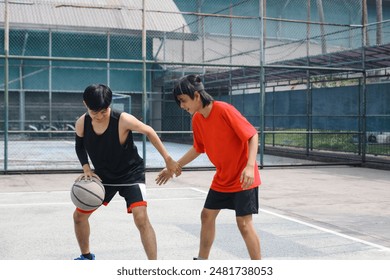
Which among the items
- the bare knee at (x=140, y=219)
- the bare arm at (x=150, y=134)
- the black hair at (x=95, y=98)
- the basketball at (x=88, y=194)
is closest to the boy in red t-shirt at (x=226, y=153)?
the bare arm at (x=150, y=134)

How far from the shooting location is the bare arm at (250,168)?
187 inches

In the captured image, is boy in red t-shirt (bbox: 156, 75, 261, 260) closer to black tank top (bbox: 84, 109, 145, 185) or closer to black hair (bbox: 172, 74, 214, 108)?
black hair (bbox: 172, 74, 214, 108)

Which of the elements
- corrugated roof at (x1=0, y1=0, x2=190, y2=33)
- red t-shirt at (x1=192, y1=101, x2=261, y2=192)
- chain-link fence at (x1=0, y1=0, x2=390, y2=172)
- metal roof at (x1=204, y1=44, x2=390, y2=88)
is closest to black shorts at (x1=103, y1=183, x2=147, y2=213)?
red t-shirt at (x1=192, y1=101, x2=261, y2=192)

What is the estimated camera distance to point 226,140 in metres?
4.98

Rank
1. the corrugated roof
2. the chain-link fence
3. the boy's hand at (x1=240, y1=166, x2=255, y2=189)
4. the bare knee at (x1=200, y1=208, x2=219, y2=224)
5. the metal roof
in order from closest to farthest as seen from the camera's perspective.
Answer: the boy's hand at (x1=240, y1=166, x2=255, y2=189) < the bare knee at (x1=200, y1=208, x2=219, y2=224) < the metal roof < the chain-link fence < the corrugated roof

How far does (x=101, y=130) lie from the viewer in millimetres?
5324

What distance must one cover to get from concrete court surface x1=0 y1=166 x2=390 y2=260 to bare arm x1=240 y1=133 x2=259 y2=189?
161cm

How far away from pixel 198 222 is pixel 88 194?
312 cm

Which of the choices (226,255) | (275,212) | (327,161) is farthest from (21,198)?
(327,161)

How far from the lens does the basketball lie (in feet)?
17.4

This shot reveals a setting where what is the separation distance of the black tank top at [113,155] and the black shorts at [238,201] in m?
0.72

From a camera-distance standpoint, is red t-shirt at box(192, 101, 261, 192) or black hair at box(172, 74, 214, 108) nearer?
black hair at box(172, 74, 214, 108)

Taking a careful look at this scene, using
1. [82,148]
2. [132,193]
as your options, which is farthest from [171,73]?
[132,193]

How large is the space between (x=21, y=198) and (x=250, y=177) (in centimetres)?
666
